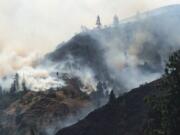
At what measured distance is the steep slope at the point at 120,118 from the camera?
493ft

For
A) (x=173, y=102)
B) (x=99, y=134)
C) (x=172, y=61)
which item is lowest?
(x=99, y=134)

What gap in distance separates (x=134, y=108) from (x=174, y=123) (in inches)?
4511

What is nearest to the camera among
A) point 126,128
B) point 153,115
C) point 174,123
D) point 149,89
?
point 174,123

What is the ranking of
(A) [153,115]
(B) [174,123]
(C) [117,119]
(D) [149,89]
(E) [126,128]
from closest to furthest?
(B) [174,123]
(A) [153,115]
(E) [126,128]
(C) [117,119]
(D) [149,89]

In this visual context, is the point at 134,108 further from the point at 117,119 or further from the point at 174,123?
the point at 174,123

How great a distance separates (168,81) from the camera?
4922 centimetres

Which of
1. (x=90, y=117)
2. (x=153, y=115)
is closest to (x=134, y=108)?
(x=90, y=117)

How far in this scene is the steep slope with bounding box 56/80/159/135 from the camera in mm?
150125

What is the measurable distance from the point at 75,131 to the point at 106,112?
12150mm

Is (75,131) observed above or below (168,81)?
below

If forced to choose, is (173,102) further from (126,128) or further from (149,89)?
(149,89)

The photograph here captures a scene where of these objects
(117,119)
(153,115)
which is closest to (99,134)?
(117,119)

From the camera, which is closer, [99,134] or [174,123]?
[174,123]

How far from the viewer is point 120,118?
522 ft
